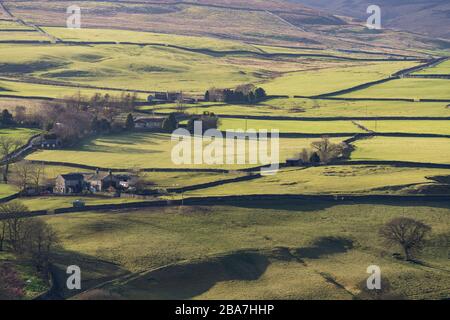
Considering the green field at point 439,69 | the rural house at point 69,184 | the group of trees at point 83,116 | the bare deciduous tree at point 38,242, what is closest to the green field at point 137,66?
the group of trees at point 83,116

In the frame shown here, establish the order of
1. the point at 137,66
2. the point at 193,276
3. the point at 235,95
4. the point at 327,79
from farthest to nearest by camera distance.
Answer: the point at 137,66 < the point at 327,79 < the point at 235,95 < the point at 193,276

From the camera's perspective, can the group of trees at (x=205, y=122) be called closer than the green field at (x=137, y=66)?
Yes

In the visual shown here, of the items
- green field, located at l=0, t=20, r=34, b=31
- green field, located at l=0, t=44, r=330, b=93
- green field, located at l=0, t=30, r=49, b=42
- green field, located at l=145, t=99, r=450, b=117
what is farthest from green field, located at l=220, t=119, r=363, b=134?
green field, located at l=0, t=20, r=34, b=31

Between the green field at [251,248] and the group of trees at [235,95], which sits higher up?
the group of trees at [235,95]

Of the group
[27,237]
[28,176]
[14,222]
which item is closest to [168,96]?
[28,176]

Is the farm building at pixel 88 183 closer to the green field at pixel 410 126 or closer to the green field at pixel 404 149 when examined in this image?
the green field at pixel 404 149

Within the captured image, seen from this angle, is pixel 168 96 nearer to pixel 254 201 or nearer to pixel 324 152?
pixel 324 152

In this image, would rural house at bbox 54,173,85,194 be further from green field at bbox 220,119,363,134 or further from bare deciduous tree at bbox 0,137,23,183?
green field at bbox 220,119,363,134
